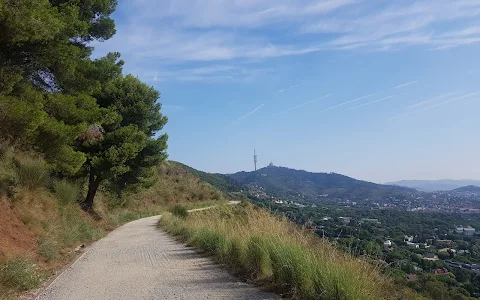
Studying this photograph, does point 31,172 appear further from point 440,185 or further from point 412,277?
point 440,185

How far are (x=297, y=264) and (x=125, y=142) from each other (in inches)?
727

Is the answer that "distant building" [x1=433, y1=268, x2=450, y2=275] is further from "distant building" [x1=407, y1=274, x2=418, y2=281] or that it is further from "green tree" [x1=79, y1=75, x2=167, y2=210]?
"green tree" [x1=79, y1=75, x2=167, y2=210]

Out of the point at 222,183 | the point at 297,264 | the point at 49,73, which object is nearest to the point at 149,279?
the point at 297,264

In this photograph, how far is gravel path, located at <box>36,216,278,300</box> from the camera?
271 inches

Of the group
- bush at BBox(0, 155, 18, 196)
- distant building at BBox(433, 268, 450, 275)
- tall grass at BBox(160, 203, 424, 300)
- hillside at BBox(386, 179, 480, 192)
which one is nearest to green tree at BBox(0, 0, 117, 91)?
bush at BBox(0, 155, 18, 196)

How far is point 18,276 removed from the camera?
25.4 ft

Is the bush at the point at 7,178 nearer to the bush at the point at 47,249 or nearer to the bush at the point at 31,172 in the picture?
the bush at the point at 31,172

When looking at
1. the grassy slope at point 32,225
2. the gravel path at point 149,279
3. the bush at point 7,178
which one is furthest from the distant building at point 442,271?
the bush at point 7,178

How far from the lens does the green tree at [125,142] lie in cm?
2216

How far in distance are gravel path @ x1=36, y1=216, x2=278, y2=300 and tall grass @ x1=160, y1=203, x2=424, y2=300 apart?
42 centimetres

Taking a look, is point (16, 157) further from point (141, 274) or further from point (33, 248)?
point (141, 274)

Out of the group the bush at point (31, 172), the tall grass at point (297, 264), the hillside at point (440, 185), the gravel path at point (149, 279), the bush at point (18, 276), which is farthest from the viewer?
the hillside at point (440, 185)

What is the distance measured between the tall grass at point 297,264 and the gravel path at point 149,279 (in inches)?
A: 16.5

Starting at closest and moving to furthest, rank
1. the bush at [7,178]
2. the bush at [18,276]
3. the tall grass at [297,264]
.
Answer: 1. the tall grass at [297,264]
2. the bush at [18,276]
3. the bush at [7,178]
